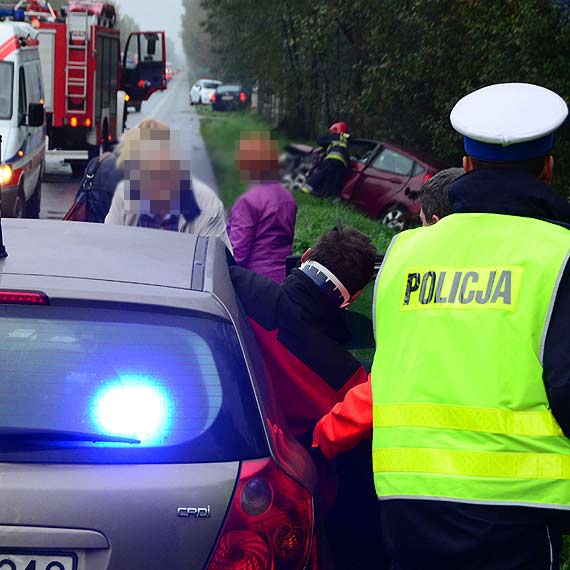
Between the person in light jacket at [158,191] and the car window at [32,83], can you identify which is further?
the car window at [32,83]

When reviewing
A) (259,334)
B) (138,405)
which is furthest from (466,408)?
(259,334)

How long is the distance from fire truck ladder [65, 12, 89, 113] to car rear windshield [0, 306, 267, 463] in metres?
18.6

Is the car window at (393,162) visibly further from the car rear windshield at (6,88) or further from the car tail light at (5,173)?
the car tail light at (5,173)

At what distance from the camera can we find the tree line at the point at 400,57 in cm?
1591

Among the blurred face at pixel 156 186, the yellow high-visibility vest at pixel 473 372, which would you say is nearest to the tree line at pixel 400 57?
the blurred face at pixel 156 186

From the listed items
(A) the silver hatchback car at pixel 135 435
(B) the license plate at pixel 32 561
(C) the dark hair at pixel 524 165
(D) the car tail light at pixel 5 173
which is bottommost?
(D) the car tail light at pixel 5 173

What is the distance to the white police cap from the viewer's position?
2.50 meters

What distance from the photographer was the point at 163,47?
26.0 m

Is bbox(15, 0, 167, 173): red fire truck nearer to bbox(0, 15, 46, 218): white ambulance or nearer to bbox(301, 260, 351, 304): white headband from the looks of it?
bbox(0, 15, 46, 218): white ambulance

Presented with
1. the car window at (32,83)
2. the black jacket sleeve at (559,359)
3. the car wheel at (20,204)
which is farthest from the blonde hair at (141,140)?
the car window at (32,83)

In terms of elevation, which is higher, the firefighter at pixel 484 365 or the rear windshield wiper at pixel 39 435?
the firefighter at pixel 484 365

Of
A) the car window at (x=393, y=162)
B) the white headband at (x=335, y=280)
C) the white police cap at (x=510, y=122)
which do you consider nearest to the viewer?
the white police cap at (x=510, y=122)

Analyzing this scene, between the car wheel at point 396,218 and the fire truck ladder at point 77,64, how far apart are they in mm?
7207

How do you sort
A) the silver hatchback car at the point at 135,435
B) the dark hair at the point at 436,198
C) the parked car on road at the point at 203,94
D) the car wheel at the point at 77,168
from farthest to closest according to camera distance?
the car wheel at the point at 77,168
the parked car on road at the point at 203,94
the dark hair at the point at 436,198
the silver hatchback car at the point at 135,435
